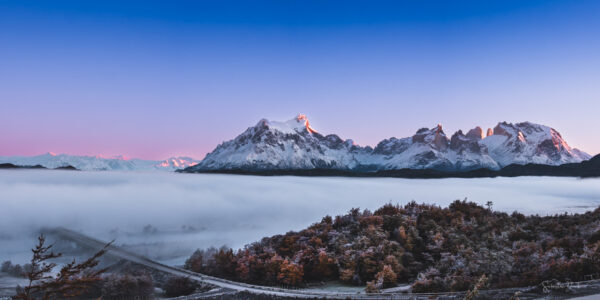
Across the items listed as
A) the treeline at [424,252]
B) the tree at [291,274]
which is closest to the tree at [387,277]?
the treeline at [424,252]

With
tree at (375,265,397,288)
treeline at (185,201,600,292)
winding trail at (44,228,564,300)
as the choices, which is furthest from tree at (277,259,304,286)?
tree at (375,265,397,288)

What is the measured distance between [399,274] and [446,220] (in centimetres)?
2237

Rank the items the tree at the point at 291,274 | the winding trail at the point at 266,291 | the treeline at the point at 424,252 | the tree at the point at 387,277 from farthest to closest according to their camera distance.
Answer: the tree at the point at 291,274 < the tree at the point at 387,277 < the treeline at the point at 424,252 < the winding trail at the point at 266,291

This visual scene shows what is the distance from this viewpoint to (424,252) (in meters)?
53.6

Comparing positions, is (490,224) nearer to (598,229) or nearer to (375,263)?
(598,229)

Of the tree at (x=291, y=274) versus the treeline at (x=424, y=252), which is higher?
the treeline at (x=424, y=252)

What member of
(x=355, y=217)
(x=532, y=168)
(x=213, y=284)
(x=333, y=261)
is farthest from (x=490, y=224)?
(x=532, y=168)

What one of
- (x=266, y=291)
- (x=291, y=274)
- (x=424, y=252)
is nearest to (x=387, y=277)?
(x=291, y=274)

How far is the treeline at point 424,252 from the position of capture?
3753 centimetres

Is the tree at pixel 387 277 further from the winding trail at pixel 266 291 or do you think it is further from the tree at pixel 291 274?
the tree at pixel 291 274

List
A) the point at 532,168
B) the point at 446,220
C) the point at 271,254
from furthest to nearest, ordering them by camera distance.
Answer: the point at 532,168, the point at 446,220, the point at 271,254

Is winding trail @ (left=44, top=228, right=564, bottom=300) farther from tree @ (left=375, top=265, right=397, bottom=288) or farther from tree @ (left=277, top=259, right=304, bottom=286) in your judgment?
tree @ (left=277, top=259, right=304, bottom=286)

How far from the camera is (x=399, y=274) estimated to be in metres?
46.7

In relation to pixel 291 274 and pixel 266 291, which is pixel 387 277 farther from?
pixel 266 291
